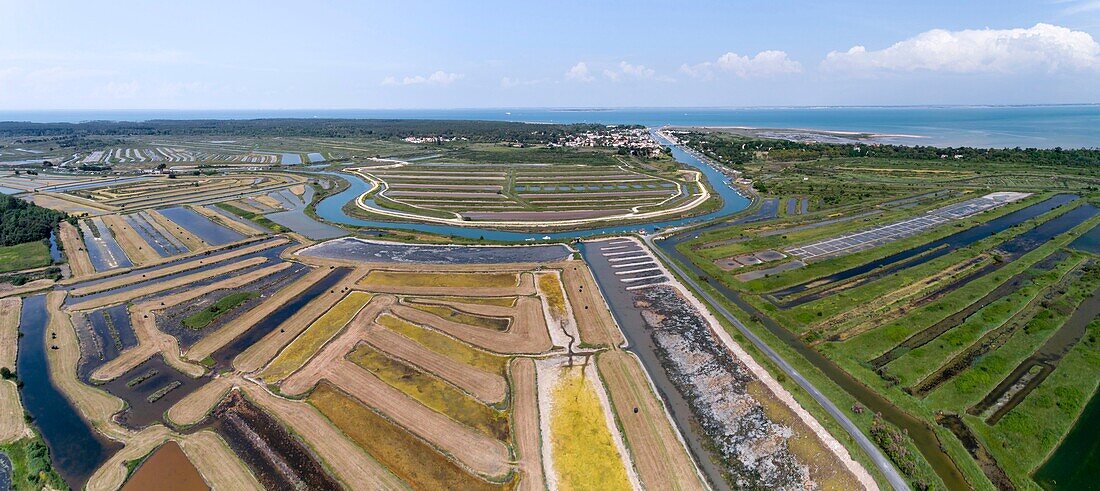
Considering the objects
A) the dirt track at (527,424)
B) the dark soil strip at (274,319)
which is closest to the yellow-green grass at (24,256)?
the dark soil strip at (274,319)

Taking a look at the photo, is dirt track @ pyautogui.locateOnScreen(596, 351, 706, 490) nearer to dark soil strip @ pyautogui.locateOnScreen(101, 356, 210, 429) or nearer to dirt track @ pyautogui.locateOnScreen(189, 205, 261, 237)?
dark soil strip @ pyautogui.locateOnScreen(101, 356, 210, 429)

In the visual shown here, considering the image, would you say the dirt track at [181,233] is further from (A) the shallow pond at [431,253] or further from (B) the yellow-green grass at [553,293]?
(B) the yellow-green grass at [553,293]

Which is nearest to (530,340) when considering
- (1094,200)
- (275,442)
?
(275,442)

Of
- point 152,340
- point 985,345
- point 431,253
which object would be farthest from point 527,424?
point 985,345

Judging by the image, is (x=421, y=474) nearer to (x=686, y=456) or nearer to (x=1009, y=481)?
(x=686, y=456)

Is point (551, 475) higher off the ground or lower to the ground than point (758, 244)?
lower
